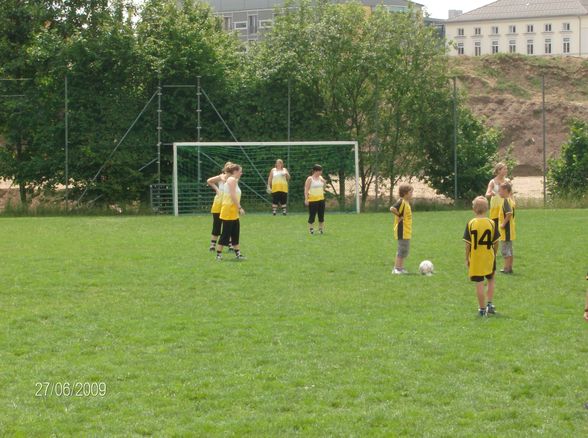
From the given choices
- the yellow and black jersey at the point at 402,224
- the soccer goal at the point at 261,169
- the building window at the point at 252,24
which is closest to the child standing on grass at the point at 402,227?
the yellow and black jersey at the point at 402,224

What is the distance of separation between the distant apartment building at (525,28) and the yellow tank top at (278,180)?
7810 centimetres

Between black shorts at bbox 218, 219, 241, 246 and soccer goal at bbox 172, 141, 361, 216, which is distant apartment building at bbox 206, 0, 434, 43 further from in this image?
black shorts at bbox 218, 219, 241, 246

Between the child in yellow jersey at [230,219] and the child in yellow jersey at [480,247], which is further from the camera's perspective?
the child in yellow jersey at [230,219]

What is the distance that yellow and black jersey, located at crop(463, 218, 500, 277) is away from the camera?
10781 millimetres

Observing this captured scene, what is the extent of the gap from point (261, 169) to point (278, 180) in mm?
4408

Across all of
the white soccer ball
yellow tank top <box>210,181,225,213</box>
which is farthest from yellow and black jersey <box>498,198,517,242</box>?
yellow tank top <box>210,181,225,213</box>

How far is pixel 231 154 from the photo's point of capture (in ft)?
97.2

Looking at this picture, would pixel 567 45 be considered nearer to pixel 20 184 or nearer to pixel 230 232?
pixel 20 184

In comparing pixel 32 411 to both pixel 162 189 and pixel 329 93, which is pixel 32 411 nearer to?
pixel 162 189

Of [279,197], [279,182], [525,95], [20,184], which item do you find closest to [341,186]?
[279,197]

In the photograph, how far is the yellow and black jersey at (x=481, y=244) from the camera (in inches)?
424

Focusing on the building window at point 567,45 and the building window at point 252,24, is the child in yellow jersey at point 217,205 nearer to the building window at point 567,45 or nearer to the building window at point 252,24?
the building window at point 252,24

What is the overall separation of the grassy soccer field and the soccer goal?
11940 millimetres

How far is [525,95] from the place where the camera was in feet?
185
